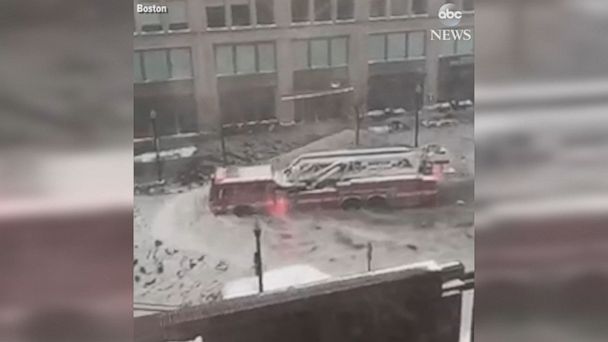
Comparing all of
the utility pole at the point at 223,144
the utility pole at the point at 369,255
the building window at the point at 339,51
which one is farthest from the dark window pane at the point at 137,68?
the utility pole at the point at 369,255

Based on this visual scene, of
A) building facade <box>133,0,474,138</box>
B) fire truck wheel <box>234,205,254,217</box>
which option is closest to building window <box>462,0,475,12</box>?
building facade <box>133,0,474,138</box>

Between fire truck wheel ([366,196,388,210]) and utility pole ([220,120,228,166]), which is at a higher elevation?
utility pole ([220,120,228,166])

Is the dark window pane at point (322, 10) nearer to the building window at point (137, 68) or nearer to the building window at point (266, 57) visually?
the building window at point (266, 57)

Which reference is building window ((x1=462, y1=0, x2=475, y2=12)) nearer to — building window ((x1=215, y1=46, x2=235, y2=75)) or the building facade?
the building facade

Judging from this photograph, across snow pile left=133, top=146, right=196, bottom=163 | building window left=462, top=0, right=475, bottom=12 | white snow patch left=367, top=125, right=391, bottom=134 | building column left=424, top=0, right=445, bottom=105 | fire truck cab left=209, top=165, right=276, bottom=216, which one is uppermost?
building window left=462, top=0, right=475, bottom=12

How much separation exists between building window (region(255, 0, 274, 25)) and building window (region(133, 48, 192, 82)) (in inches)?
3.4

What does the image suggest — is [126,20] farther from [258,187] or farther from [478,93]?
[478,93]

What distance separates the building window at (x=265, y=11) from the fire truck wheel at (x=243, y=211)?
20 cm

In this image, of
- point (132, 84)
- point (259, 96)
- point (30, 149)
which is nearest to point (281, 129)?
point (259, 96)

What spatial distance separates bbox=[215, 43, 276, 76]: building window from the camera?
0.90 metres

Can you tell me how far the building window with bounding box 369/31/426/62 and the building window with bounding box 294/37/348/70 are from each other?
0.03m

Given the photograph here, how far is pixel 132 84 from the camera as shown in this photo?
0.91 metres

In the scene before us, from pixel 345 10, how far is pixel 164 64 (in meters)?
0.21

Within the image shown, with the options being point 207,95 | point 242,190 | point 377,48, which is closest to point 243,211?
point 242,190
